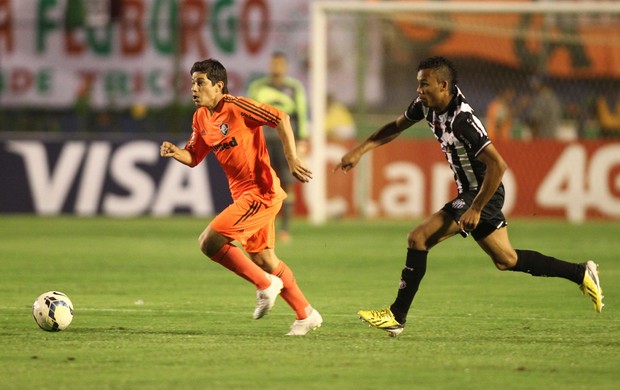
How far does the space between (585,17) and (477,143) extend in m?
13.8

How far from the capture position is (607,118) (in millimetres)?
20953

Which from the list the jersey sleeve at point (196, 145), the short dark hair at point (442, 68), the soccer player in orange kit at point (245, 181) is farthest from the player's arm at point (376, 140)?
the jersey sleeve at point (196, 145)

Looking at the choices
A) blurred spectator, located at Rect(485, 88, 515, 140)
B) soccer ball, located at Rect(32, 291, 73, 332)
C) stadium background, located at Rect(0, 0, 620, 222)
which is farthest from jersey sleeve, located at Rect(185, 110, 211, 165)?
blurred spectator, located at Rect(485, 88, 515, 140)

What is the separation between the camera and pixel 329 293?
10.9 metres

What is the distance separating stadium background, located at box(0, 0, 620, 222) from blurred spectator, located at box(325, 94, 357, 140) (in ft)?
0.84

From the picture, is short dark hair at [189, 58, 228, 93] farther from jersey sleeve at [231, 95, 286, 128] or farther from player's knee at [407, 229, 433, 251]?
player's knee at [407, 229, 433, 251]

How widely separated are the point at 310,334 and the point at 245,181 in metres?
1.11

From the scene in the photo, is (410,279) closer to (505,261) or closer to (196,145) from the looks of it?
(505,261)

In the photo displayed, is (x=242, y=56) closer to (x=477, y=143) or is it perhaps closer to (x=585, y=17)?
(x=585, y=17)

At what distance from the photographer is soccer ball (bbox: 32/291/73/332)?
26.9 feet

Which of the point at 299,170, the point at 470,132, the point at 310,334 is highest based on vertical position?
the point at 470,132

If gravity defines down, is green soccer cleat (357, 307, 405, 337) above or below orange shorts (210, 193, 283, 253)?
below

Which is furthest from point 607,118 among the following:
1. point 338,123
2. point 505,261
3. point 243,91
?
point 505,261

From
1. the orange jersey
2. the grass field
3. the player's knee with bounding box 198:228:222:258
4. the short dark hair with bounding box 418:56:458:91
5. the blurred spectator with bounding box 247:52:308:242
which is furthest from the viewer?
the blurred spectator with bounding box 247:52:308:242
